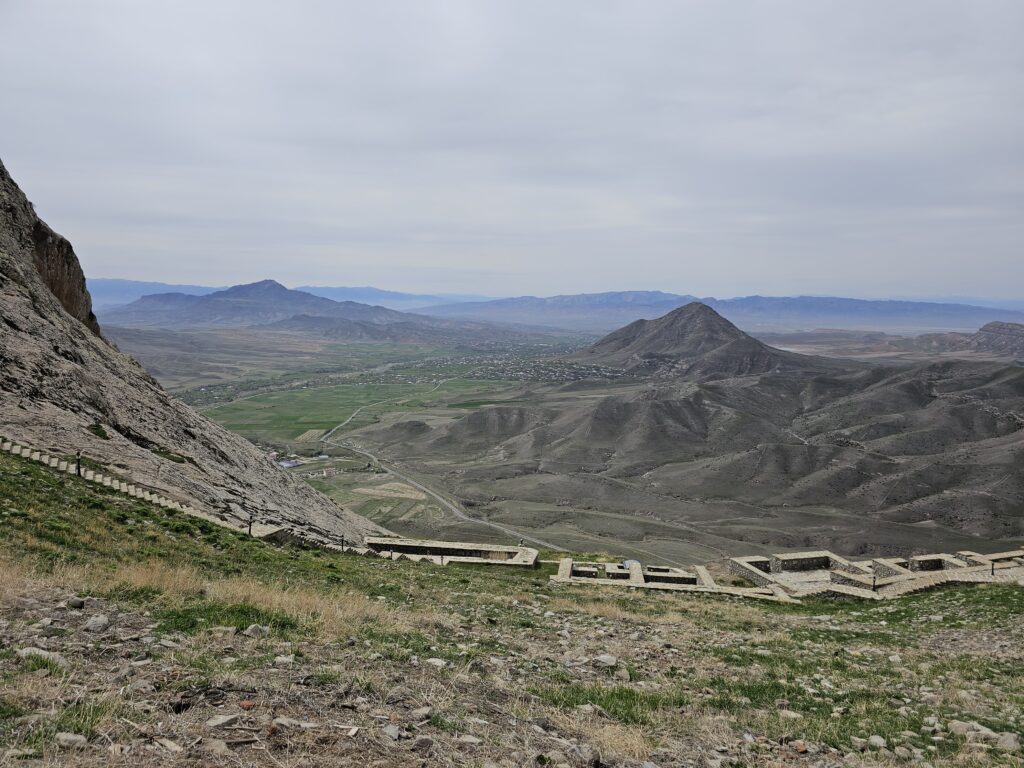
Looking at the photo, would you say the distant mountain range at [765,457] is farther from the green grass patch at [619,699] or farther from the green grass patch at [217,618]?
the green grass patch at [217,618]

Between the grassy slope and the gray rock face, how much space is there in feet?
11.5

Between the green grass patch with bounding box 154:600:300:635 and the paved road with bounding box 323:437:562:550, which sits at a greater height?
the green grass patch with bounding box 154:600:300:635

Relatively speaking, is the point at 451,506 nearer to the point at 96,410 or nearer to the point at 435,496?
the point at 435,496

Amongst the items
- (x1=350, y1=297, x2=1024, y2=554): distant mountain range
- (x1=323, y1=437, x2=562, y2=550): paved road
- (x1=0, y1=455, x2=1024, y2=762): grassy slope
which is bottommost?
(x1=323, y1=437, x2=562, y2=550): paved road

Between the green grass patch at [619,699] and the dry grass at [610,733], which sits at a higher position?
the dry grass at [610,733]

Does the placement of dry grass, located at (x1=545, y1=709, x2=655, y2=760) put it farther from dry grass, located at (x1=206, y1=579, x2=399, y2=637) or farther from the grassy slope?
dry grass, located at (x1=206, y1=579, x2=399, y2=637)

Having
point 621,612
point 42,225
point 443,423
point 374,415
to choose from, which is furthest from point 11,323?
point 374,415

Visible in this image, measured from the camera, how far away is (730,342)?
572 ft

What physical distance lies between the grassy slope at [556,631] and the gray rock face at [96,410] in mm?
3500

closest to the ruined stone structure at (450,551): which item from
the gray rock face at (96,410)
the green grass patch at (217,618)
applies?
the gray rock face at (96,410)

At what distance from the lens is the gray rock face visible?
17406 millimetres

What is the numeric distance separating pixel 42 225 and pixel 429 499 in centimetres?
4467

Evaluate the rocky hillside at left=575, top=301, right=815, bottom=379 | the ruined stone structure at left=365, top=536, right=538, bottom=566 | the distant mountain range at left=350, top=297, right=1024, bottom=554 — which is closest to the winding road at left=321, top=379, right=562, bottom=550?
the distant mountain range at left=350, top=297, right=1024, bottom=554

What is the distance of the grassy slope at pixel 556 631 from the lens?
24.4ft
